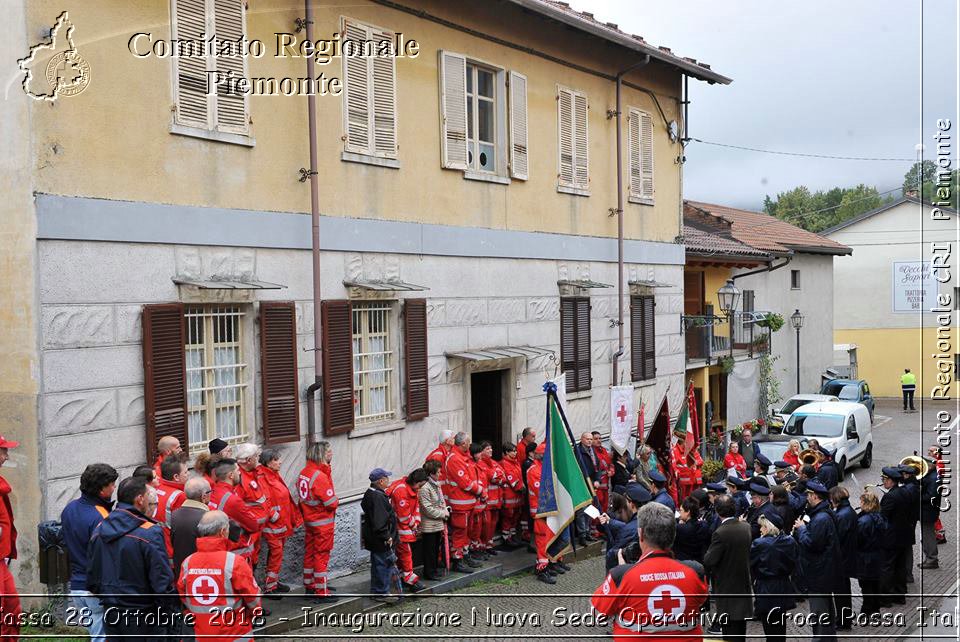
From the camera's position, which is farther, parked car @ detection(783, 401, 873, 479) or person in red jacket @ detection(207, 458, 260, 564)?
parked car @ detection(783, 401, 873, 479)

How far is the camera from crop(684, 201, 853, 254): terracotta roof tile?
30500mm

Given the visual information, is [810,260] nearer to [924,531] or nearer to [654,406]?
[654,406]

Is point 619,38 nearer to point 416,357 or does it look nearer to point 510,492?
point 416,357

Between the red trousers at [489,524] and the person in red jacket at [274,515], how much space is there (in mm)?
3310

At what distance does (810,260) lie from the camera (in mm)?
35469

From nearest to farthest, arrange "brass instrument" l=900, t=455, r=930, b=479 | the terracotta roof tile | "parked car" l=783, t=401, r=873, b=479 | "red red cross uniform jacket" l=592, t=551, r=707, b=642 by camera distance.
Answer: "red red cross uniform jacket" l=592, t=551, r=707, b=642, "brass instrument" l=900, t=455, r=930, b=479, "parked car" l=783, t=401, r=873, b=479, the terracotta roof tile

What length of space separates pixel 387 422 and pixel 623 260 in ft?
23.6

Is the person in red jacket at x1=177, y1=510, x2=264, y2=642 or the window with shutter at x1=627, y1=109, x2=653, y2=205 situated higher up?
the window with shutter at x1=627, y1=109, x2=653, y2=205

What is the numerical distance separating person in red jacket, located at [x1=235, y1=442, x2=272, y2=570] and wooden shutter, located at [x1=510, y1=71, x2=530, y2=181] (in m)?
7.23

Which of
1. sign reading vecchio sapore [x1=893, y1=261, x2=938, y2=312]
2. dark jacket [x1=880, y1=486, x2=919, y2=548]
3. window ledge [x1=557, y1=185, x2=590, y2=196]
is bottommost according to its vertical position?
dark jacket [x1=880, y1=486, x2=919, y2=548]

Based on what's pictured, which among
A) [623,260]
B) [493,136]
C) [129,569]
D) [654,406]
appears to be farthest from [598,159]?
[129,569]

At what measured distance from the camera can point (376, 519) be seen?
35.0ft

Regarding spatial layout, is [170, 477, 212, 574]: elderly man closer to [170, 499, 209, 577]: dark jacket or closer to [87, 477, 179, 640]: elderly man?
[170, 499, 209, 577]: dark jacket

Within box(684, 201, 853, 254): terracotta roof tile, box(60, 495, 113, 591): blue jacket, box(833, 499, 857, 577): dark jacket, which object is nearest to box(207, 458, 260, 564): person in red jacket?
box(60, 495, 113, 591): blue jacket
